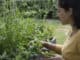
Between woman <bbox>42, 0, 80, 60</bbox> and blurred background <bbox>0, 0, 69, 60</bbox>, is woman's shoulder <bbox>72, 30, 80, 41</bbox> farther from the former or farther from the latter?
blurred background <bbox>0, 0, 69, 60</bbox>

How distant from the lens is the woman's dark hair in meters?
2.09

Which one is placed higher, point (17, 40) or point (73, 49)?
point (73, 49)

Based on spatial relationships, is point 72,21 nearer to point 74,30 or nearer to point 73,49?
point 74,30

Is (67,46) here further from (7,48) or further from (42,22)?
(42,22)

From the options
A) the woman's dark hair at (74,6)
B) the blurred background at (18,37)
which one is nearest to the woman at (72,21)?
the woman's dark hair at (74,6)

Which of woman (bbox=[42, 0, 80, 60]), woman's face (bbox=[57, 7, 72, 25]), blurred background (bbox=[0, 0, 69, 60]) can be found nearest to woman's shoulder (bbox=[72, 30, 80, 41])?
woman (bbox=[42, 0, 80, 60])

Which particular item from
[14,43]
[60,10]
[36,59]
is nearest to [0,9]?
[14,43]

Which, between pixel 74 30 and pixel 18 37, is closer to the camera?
pixel 74 30

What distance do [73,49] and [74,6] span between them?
31cm

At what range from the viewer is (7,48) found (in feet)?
12.8

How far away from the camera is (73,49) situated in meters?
2.12

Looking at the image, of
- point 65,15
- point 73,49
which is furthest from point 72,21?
point 73,49

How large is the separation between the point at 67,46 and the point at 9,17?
78.6 inches

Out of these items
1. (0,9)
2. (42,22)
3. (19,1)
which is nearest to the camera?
(0,9)
